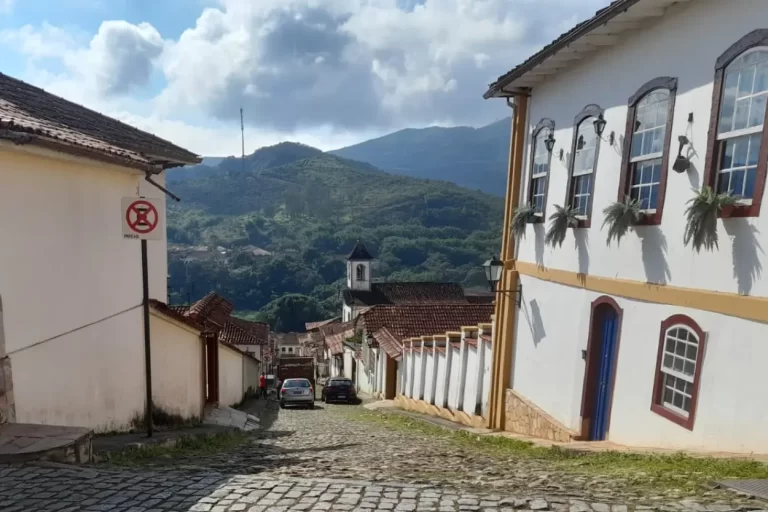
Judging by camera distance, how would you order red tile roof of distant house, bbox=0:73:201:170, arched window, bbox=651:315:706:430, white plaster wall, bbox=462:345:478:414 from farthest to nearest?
white plaster wall, bbox=462:345:478:414, arched window, bbox=651:315:706:430, red tile roof of distant house, bbox=0:73:201:170

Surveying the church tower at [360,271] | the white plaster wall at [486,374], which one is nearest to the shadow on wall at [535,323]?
the white plaster wall at [486,374]

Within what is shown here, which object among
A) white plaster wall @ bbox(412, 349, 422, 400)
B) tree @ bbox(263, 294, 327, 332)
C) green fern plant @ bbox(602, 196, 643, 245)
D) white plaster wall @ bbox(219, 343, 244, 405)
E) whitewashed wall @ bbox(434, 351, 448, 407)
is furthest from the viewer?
tree @ bbox(263, 294, 327, 332)

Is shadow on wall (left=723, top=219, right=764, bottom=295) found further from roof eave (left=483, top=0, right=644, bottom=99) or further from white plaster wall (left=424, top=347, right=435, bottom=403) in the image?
white plaster wall (left=424, top=347, right=435, bottom=403)

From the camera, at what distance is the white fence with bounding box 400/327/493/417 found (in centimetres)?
1245

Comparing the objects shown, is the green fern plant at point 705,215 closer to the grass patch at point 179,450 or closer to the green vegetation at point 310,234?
the grass patch at point 179,450

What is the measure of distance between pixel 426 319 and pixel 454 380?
40.1 feet

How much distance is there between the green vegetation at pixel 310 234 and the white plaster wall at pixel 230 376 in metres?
57.5

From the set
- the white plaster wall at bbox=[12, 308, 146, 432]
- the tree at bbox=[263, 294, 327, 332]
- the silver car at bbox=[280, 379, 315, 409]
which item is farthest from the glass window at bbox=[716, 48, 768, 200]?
the tree at bbox=[263, 294, 327, 332]

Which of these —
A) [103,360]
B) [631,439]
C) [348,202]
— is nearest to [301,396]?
[103,360]

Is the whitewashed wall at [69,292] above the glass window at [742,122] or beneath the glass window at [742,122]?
beneath

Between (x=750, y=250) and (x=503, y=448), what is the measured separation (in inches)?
172

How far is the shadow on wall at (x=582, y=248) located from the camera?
27.6 feet

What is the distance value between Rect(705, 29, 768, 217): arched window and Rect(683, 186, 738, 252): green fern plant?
0.39 ft

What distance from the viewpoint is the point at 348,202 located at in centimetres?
16350
